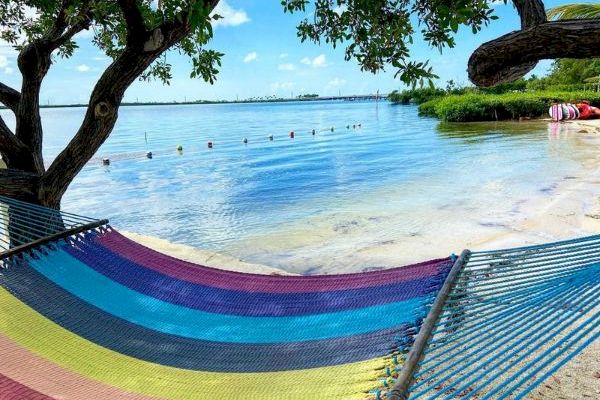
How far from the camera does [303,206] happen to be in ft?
32.9

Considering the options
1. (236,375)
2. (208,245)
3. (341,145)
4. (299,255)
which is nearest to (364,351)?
(236,375)

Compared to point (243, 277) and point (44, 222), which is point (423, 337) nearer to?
point (243, 277)

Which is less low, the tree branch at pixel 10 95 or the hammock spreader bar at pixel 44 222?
the tree branch at pixel 10 95

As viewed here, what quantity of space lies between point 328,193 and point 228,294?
28.6ft

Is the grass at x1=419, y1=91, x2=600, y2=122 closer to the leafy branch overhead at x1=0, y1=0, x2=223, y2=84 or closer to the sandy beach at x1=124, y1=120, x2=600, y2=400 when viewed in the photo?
the sandy beach at x1=124, y1=120, x2=600, y2=400

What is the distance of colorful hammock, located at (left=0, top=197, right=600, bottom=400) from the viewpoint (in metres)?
1.71

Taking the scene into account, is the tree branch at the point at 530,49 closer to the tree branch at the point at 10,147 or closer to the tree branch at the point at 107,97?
the tree branch at the point at 107,97

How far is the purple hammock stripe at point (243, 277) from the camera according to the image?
2598 millimetres

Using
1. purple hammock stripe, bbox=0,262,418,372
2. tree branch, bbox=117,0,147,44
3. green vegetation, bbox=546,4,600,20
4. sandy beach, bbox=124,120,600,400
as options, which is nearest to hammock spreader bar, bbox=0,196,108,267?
purple hammock stripe, bbox=0,262,418,372

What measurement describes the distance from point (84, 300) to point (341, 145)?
70.2 feet

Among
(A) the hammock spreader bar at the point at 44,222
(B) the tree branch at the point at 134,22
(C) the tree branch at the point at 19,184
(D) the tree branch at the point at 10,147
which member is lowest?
(A) the hammock spreader bar at the point at 44,222

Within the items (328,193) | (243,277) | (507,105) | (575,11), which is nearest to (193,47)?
(243,277)

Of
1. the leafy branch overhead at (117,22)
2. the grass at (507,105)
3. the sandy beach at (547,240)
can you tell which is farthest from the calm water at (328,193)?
the grass at (507,105)

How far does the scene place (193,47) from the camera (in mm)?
4609
